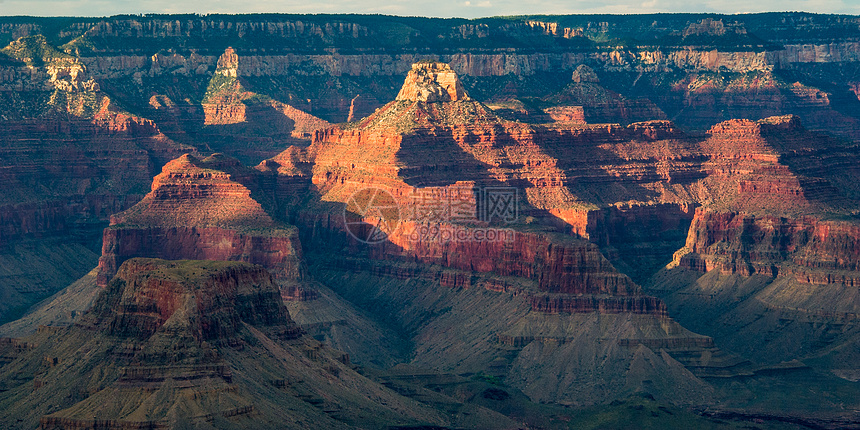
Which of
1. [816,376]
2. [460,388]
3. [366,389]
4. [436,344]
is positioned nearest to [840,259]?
[816,376]

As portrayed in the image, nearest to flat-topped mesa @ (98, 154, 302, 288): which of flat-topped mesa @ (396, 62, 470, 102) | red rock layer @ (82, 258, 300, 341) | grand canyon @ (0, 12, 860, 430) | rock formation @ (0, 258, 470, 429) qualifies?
grand canyon @ (0, 12, 860, 430)

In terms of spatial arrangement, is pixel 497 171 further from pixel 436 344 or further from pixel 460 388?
pixel 460 388

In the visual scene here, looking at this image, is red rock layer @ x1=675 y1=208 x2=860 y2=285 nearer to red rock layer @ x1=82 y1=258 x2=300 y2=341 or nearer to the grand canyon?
the grand canyon

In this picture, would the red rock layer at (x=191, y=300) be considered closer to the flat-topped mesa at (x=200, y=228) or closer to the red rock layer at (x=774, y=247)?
the flat-topped mesa at (x=200, y=228)

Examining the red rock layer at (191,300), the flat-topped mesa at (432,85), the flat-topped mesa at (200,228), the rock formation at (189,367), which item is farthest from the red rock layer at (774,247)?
the red rock layer at (191,300)

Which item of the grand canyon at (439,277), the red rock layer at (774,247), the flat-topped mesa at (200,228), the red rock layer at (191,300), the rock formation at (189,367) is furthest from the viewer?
the flat-topped mesa at (200,228)
